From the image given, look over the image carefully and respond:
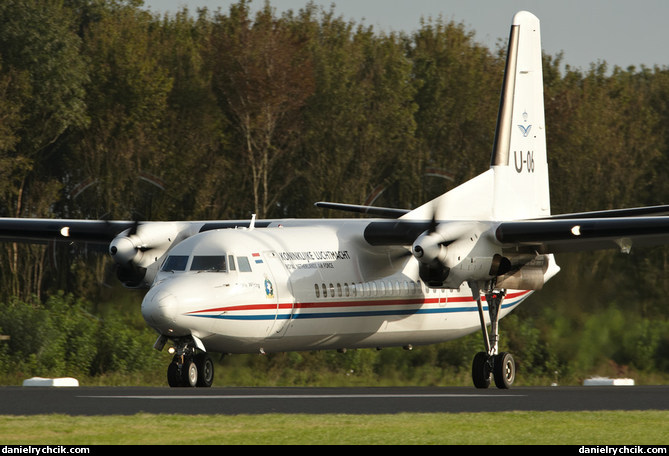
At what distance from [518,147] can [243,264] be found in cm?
923

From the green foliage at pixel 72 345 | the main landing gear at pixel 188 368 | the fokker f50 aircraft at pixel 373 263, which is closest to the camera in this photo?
the main landing gear at pixel 188 368

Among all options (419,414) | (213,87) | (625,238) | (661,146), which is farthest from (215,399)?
(661,146)

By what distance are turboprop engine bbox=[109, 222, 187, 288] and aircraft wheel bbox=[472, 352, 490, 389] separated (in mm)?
6762

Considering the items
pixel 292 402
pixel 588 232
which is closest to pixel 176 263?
pixel 292 402

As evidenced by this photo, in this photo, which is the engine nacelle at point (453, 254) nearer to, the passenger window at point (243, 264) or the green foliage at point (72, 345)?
the passenger window at point (243, 264)

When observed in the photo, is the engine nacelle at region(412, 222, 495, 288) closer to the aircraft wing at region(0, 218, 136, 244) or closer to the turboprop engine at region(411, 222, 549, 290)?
the turboprop engine at region(411, 222, 549, 290)

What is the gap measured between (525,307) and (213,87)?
15.0 meters

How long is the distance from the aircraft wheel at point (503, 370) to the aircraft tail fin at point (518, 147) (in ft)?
11.0

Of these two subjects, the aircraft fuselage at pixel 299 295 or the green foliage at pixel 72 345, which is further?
the green foliage at pixel 72 345

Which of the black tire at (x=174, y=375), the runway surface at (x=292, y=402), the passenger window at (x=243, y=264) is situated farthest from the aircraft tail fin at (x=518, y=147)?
the black tire at (x=174, y=375)

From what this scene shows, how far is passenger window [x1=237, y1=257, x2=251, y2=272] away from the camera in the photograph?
21391 millimetres

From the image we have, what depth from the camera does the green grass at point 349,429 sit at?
1295 centimetres

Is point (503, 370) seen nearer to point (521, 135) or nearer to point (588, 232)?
point (588, 232)

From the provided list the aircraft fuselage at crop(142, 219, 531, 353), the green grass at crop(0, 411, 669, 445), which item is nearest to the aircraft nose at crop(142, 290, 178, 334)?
the aircraft fuselage at crop(142, 219, 531, 353)
